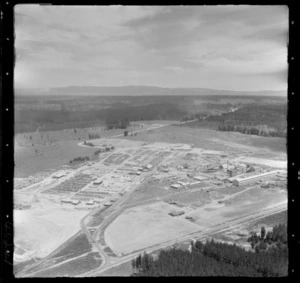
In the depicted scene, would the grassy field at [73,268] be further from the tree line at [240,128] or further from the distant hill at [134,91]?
the tree line at [240,128]

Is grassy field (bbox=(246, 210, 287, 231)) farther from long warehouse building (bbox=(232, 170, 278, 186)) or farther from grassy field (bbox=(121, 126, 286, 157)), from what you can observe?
grassy field (bbox=(121, 126, 286, 157))

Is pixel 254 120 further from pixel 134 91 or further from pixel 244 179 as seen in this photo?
pixel 134 91

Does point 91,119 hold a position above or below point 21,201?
above

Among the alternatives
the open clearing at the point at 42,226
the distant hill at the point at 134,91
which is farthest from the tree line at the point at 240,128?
the open clearing at the point at 42,226

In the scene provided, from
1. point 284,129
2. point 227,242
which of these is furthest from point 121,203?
point 284,129

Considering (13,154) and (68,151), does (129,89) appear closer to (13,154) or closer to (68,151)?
(68,151)

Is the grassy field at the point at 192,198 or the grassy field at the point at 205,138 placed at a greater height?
the grassy field at the point at 205,138
